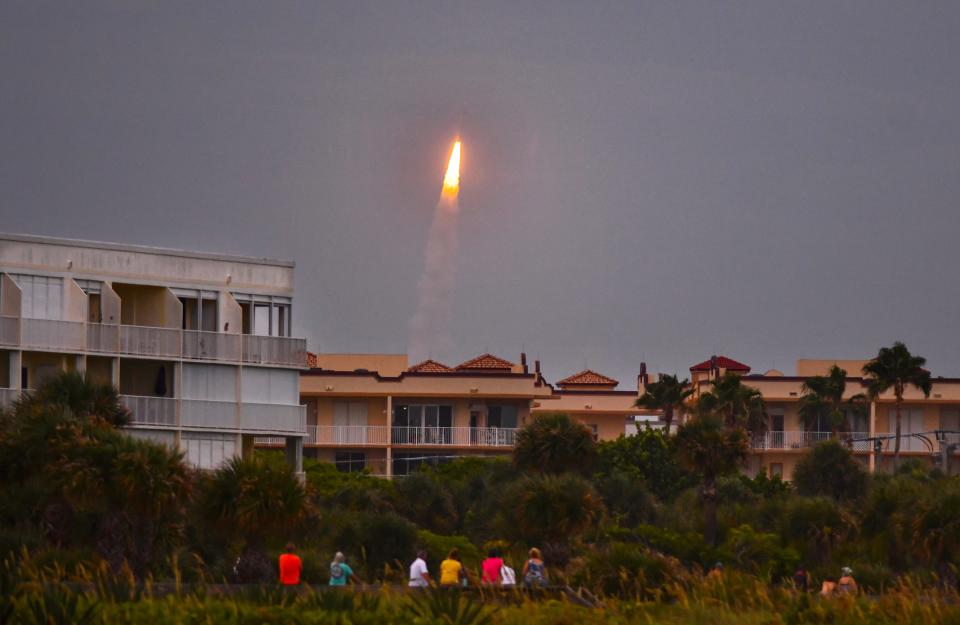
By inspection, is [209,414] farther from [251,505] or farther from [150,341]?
[251,505]

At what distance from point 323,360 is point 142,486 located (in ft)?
241

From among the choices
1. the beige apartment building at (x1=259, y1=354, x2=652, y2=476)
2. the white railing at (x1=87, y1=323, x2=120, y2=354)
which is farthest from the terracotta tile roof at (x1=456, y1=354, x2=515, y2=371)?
the white railing at (x1=87, y1=323, x2=120, y2=354)

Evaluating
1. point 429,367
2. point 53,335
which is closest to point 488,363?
point 429,367

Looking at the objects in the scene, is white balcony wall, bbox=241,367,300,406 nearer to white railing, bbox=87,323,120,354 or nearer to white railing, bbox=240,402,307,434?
white railing, bbox=240,402,307,434

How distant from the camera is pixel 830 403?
115562 mm

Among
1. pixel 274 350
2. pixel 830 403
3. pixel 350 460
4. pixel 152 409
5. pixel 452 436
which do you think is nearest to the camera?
pixel 152 409

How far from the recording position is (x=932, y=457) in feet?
372

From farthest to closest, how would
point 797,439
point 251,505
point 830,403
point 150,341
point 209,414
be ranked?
point 797,439, point 830,403, point 209,414, point 150,341, point 251,505

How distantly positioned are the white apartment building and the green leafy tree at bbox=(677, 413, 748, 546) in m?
13.4

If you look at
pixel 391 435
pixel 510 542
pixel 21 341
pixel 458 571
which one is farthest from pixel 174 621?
pixel 391 435

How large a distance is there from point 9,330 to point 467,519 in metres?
18.3

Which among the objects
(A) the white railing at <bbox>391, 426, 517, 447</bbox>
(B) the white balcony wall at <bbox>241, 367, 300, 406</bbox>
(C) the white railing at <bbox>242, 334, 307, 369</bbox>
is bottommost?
(A) the white railing at <bbox>391, 426, 517, 447</bbox>

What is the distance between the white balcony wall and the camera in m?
73.9

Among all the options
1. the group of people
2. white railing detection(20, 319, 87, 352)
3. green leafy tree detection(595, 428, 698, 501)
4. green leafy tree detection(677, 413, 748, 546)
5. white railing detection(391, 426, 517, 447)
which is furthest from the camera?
white railing detection(391, 426, 517, 447)
